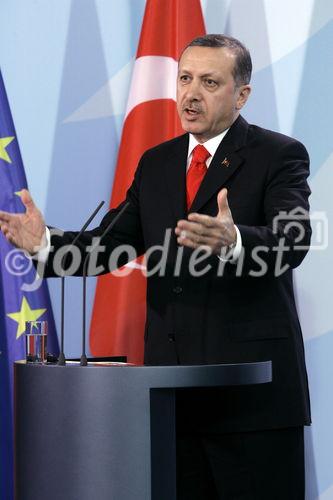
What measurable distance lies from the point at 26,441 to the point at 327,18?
2.26 metres

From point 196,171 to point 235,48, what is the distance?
403 millimetres

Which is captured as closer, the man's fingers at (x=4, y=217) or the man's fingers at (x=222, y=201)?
the man's fingers at (x=222, y=201)

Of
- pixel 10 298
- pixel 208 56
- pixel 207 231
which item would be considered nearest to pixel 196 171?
pixel 208 56

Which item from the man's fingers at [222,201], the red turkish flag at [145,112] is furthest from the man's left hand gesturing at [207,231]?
the red turkish flag at [145,112]

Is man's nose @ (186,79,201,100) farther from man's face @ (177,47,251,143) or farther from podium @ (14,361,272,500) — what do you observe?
podium @ (14,361,272,500)

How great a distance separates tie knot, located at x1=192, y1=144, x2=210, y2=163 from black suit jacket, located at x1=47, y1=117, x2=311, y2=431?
2.3 inches

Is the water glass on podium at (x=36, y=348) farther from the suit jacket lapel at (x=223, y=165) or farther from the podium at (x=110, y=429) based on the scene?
the suit jacket lapel at (x=223, y=165)

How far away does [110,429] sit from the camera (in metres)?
1.89

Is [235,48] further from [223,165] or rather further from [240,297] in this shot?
[240,297]

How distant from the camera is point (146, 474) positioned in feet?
6.20

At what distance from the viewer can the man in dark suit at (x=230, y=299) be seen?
231cm

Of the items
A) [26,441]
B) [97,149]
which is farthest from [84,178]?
[26,441]

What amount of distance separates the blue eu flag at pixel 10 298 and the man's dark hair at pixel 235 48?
3.15 feet

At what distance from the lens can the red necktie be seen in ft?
8.19
